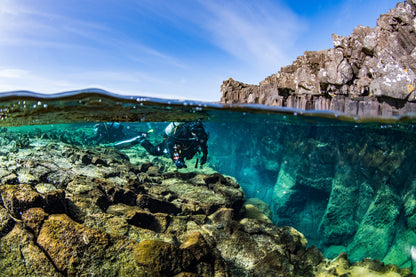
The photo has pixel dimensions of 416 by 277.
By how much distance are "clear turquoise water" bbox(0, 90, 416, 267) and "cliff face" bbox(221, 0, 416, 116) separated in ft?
3.39

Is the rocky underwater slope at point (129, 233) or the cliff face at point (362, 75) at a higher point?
the cliff face at point (362, 75)

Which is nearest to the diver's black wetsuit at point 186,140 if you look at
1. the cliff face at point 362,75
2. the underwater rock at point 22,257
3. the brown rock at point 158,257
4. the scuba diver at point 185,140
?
the scuba diver at point 185,140

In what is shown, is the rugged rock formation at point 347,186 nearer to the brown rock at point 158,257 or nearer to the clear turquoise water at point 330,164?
the clear turquoise water at point 330,164

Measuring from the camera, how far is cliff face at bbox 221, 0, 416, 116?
11000mm

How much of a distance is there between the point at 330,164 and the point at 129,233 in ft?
46.4

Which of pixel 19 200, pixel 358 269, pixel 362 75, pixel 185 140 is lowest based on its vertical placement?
pixel 358 269

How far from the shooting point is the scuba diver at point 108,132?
1975cm

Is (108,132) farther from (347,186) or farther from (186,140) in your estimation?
(347,186)

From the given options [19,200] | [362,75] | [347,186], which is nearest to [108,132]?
[19,200]

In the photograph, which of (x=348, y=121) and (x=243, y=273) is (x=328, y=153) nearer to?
(x=348, y=121)

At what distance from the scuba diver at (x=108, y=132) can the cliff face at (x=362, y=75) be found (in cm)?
1264

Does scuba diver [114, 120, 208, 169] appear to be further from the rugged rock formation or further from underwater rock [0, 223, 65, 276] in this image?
the rugged rock formation

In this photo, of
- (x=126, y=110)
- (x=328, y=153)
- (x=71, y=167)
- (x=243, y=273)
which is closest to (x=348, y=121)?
(x=328, y=153)

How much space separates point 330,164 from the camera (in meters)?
14.4
